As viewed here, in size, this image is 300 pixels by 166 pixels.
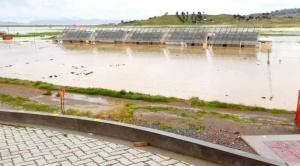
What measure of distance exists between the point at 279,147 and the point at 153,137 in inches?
96.1

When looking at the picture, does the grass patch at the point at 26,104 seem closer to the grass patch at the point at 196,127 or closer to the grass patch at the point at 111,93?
the grass patch at the point at 111,93

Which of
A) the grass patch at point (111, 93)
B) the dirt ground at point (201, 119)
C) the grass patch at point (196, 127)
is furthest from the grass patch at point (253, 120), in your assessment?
the grass patch at point (111, 93)

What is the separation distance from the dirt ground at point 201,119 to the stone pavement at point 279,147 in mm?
215

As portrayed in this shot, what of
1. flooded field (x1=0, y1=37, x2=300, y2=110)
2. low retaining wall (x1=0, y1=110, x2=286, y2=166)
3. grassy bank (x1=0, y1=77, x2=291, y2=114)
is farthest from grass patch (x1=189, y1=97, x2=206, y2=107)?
low retaining wall (x1=0, y1=110, x2=286, y2=166)

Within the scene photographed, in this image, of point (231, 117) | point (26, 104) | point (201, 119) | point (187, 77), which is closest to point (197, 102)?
point (231, 117)

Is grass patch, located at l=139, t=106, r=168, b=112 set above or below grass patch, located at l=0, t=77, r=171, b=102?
below

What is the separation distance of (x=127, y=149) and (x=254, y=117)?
18.8 feet

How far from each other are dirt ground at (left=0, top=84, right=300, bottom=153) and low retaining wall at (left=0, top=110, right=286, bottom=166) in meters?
0.92

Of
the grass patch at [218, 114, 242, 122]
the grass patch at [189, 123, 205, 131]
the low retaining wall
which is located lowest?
the grass patch at [218, 114, 242, 122]

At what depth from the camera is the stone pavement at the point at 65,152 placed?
224 inches

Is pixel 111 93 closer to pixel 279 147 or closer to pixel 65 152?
pixel 65 152

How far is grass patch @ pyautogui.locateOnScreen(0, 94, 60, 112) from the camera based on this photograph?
35.5 ft

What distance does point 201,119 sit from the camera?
9.55 m

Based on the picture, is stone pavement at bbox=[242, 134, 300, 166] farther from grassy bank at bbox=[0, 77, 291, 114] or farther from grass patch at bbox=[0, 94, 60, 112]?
grass patch at bbox=[0, 94, 60, 112]
